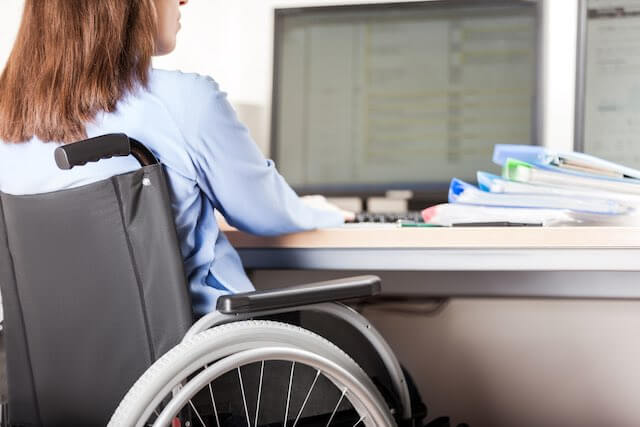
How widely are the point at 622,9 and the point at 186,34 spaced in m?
0.98

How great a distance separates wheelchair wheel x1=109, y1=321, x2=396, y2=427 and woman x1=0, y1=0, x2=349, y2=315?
13 cm

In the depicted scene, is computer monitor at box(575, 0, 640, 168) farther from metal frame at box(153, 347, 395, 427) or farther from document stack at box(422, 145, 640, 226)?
metal frame at box(153, 347, 395, 427)

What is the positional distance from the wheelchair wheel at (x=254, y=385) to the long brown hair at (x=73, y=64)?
1.08 ft

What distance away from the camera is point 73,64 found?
35.6 inches

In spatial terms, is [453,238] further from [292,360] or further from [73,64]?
[73,64]

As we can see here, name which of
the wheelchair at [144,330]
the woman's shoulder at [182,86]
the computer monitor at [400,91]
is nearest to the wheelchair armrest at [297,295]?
the wheelchair at [144,330]

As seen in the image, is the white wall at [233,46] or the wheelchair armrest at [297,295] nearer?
the wheelchair armrest at [297,295]

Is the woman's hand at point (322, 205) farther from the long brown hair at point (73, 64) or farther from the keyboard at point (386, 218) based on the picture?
the long brown hair at point (73, 64)

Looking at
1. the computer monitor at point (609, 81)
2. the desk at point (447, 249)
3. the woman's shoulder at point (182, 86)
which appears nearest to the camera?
the woman's shoulder at point (182, 86)

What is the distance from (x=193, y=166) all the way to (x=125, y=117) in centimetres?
10

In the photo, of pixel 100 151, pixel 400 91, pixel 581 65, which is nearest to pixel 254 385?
pixel 100 151

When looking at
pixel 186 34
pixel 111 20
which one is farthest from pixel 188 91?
pixel 186 34

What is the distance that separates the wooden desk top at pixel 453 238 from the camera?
98 cm

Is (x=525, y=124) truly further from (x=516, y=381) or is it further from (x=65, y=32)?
(x=65, y=32)
